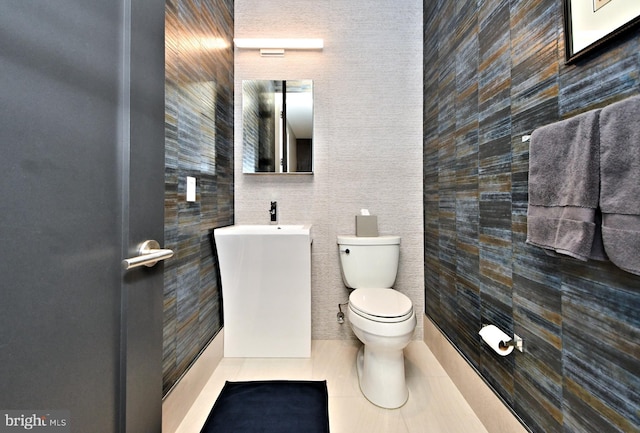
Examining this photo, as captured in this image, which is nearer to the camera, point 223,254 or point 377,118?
point 223,254

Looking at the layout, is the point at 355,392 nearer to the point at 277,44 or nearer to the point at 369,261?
the point at 369,261

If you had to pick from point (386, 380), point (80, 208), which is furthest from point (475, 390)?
point (80, 208)

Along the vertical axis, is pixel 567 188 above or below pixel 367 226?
above

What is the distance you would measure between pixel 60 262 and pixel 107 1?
1.79 ft

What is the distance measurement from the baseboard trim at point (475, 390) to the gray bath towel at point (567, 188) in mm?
748

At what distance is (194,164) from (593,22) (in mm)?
1608

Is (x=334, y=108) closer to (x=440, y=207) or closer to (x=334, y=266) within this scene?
(x=440, y=207)

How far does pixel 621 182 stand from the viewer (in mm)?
635

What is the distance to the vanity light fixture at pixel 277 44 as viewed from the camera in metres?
1.97

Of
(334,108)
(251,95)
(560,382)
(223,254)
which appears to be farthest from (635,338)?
(251,95)

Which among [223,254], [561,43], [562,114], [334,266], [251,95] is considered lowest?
[334,266]

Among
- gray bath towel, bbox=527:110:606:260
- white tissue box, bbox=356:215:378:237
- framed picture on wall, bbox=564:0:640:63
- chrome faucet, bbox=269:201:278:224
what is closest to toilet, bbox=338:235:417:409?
white tissue box, bbox=356:215:378:237

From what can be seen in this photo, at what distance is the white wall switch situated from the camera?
4.42 feet

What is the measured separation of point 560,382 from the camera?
33.9 inches
